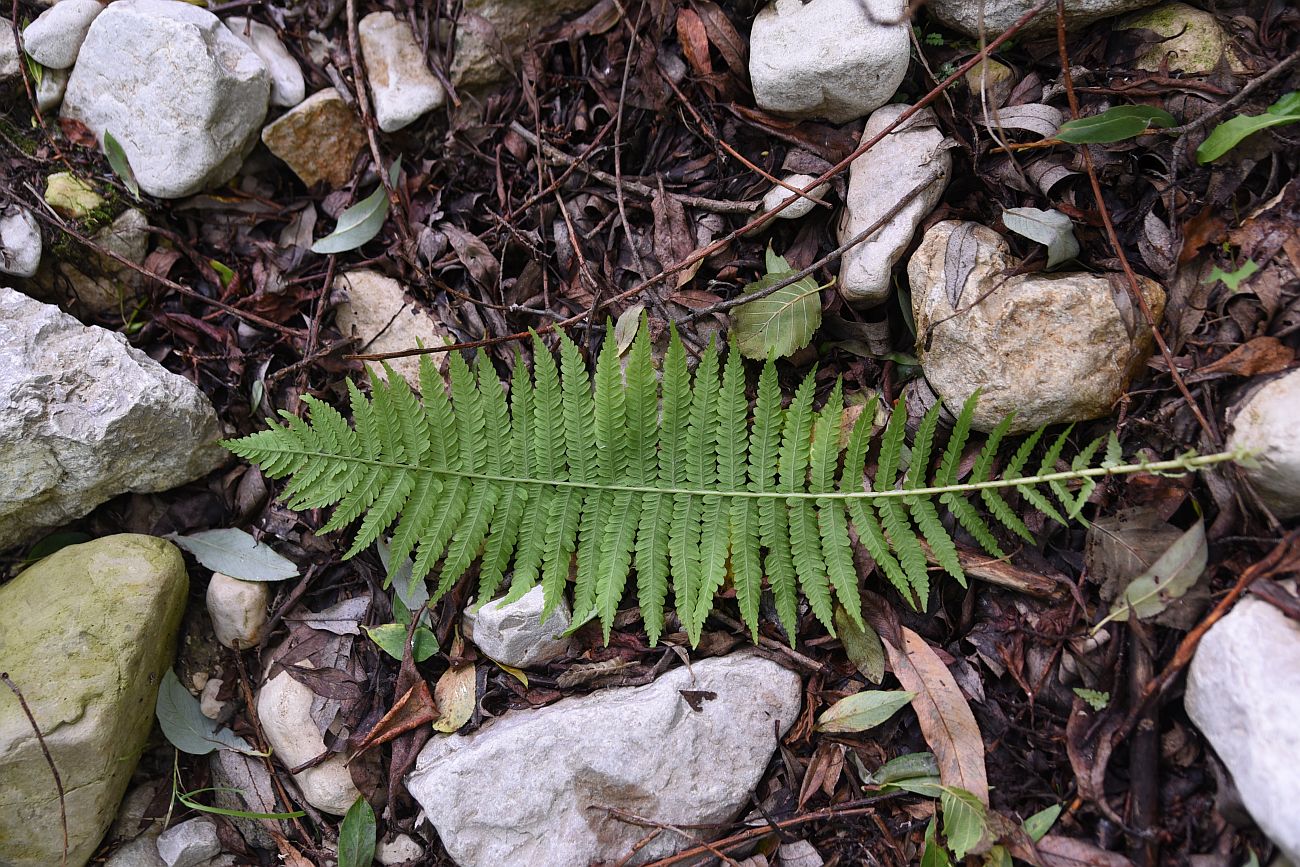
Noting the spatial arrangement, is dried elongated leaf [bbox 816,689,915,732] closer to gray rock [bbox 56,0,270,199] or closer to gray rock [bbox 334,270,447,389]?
gray rock [bbox 334,270,447,389]

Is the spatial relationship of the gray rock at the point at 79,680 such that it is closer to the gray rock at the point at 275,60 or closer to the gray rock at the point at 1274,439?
the gray rock at the point at 275,60

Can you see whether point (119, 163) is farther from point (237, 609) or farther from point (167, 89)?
point (237, 609)

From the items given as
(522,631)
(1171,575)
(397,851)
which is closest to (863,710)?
(1171,575)

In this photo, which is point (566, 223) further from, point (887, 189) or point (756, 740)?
point (756, 740)

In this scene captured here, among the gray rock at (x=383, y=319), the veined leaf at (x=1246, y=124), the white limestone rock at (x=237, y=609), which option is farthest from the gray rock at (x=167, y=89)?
the veined leaf at (x=1246, y=124)

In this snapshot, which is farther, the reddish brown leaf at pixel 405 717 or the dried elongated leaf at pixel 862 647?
the reddish brown leaf at pixel 405 717

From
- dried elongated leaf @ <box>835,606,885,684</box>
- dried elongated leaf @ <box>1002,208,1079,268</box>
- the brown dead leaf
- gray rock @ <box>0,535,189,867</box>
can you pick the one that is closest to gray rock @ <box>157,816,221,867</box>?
gray rock @ <box>0,535,189,867</box>
